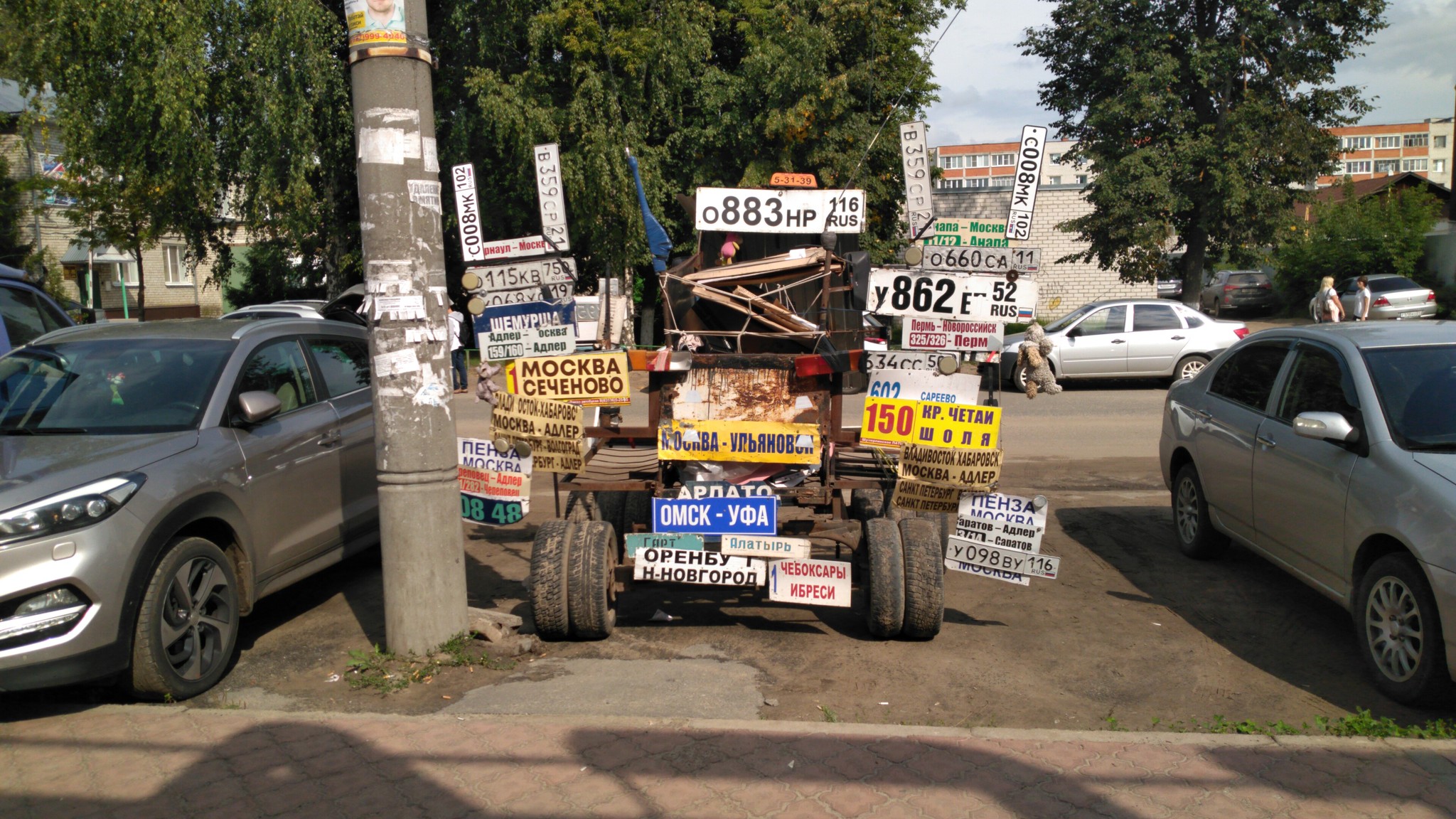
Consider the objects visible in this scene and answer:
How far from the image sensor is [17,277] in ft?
29.7

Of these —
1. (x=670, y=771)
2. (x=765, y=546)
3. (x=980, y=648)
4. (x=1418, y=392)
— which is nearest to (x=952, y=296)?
(x=765, y=546)

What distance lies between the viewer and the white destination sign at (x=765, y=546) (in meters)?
5.54

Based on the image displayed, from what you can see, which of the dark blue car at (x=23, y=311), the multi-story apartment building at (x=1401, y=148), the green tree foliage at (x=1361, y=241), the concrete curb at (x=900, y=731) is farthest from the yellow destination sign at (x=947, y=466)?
the multi-story apartment building at (x=1401, y=148)

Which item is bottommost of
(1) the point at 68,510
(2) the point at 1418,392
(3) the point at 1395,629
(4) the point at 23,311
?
(3) the point at 1395,629

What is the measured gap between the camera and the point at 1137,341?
698 inches

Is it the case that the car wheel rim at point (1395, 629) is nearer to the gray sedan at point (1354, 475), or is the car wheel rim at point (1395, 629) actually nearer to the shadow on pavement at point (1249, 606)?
the gray sedan at point (1354, 475)

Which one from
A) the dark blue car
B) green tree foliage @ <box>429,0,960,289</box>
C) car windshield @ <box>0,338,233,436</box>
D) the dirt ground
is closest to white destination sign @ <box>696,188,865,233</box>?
the dirt ground

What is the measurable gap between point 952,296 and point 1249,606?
262cm

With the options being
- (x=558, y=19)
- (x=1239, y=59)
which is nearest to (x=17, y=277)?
(x=558, y=19)

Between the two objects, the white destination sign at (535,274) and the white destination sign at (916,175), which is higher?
the white destination sign at (916,175)

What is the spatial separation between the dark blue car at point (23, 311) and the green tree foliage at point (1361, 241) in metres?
33.1

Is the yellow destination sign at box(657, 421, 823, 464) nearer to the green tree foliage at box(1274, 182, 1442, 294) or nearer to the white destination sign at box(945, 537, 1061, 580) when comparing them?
the white destination sign at box(945, 537, 1061, 580)

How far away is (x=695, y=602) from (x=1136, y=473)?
228 inches

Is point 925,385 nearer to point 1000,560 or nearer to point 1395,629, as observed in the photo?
point 1000,560
